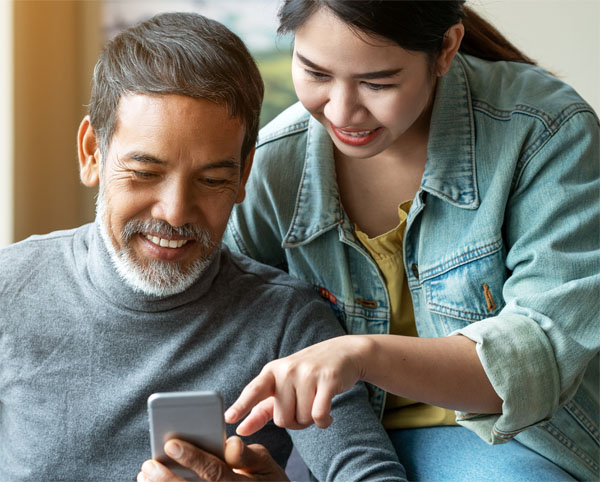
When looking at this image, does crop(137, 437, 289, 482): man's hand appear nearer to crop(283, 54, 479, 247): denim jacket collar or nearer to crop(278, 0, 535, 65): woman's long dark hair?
crop(283, 54, 479, 247): denim jacket collar

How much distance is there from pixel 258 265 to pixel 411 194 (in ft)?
Answer: 1.04

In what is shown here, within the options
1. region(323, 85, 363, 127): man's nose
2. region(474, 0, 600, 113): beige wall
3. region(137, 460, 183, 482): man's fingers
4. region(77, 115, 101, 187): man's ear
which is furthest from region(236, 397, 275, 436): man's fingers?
region(474, 0, 600, 113): beige wall

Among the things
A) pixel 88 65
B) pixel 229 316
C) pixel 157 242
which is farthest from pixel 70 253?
pixel 88 65

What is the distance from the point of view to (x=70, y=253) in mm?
1446

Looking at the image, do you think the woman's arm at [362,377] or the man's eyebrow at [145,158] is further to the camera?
the man's eyebrow at [145,158]

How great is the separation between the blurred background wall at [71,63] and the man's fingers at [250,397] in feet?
5.09

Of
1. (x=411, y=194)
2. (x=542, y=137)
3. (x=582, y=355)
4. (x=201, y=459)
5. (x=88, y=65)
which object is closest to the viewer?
(x=201, y=459)

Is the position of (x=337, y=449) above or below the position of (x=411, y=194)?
below

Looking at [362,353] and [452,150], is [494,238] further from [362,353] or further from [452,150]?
[362,353]

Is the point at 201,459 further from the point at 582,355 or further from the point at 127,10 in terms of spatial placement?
the point at 127,10

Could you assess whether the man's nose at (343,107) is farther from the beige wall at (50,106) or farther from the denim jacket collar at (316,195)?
the beige wall at (50,106)

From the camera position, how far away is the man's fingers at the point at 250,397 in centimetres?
100

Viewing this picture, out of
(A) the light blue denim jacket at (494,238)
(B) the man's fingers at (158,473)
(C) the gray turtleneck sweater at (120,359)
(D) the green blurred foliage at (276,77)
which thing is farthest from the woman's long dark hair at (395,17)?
(D) the green blurred foliage at (276,77)

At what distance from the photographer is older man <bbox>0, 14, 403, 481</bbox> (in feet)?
4.22
